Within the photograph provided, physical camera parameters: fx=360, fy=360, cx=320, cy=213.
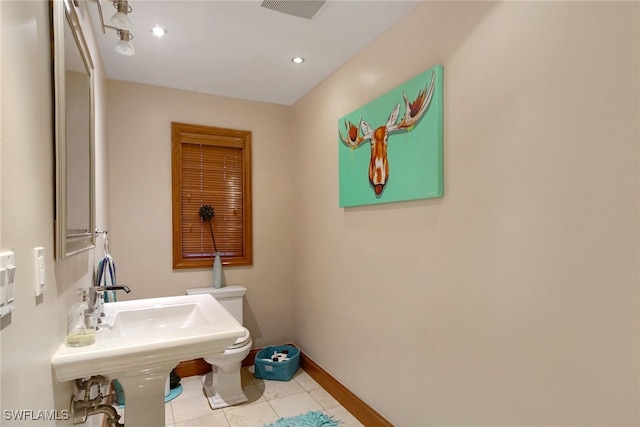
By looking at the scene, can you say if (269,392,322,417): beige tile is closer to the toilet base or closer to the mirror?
the toilet base

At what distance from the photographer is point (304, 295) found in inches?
132

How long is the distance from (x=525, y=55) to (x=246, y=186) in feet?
8.41

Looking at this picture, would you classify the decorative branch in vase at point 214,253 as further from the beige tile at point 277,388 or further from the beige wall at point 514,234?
the beige wall at point 514,234

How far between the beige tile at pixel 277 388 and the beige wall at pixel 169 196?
1.67 feet

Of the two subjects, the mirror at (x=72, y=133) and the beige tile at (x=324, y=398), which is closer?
the mirror at (x=72, y=133)

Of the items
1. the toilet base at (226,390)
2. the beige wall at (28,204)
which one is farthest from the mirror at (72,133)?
the toilet base at (226,390)

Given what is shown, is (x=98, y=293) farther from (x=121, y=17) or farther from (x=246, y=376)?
(x=246, y=376)

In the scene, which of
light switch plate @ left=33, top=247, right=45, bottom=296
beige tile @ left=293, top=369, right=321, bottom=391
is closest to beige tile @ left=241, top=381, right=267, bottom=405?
beige tile @ left=293, top=369, right=321, bottom=391

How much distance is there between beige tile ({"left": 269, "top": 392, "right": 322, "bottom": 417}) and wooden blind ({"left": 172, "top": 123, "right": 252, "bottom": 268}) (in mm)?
1246

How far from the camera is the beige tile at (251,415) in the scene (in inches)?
96.0

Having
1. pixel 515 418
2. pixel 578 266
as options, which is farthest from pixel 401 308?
pixel 578 266

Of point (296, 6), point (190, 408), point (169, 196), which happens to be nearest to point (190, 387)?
point (190, 408)

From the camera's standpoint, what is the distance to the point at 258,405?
2.67 meters

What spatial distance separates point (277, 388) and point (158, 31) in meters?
2.73
